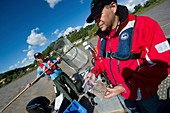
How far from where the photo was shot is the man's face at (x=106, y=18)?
5.19 ft

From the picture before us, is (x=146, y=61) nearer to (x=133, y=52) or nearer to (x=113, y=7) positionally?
(x=133, y=52)

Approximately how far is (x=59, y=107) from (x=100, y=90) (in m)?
3.59

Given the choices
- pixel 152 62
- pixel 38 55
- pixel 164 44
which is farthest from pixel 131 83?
pixel 38 55

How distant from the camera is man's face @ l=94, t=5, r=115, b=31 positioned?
1582mm

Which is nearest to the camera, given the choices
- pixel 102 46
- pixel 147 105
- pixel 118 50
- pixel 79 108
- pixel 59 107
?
pixel 118 50

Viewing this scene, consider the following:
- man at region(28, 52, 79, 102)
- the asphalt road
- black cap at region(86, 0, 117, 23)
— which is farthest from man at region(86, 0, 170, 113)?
man at region(28, 52, 79, 102)

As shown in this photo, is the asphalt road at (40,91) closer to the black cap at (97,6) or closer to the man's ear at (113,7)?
the man's ear at (113,7)

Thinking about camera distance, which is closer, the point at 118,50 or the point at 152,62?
the point at 152,62

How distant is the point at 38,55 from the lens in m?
5.65

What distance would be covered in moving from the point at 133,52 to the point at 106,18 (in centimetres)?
47

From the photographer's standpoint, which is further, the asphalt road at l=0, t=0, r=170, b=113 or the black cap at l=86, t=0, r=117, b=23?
the asphalt road at l=0, t=0, r=170, b=113

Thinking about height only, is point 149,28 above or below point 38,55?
below

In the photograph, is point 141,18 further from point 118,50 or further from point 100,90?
point 100,90

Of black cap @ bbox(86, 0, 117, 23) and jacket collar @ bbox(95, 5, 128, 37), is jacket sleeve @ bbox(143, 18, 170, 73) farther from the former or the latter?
black cap @ bbox(86, 0, 117, 23)
